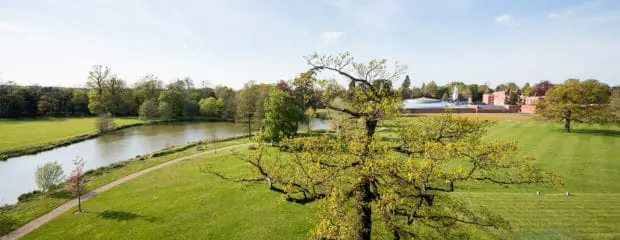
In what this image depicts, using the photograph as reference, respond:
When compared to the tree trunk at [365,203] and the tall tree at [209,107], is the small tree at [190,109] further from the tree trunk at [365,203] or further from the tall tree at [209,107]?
the tree trunk at [365,203]

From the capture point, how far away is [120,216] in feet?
50.0

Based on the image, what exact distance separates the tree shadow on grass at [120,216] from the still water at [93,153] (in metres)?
9.23

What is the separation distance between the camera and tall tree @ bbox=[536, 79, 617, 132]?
1377 inches

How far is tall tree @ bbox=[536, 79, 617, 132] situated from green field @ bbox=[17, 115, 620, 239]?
57.2 ft

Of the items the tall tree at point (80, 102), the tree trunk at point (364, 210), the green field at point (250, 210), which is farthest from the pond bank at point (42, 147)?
the tree trunk at point (364, 210)

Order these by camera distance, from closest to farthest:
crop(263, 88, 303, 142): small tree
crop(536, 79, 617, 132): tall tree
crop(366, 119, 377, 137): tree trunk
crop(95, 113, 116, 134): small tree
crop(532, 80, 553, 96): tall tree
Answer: crop(366, 119, 377, 137): tree trunk < crop(263, 88, 303, 142): small tree < crop(536, 79, 617, 132): tall tree < crop(95, 113, 116, 134): small tree < crop(532, 80, 553, 96): tall tree

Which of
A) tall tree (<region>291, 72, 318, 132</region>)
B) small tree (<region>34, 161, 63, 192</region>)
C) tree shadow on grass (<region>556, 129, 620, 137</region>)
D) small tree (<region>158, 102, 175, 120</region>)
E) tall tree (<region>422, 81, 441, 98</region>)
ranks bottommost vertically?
small tree (<region>34, 161, 63, 192</region>)

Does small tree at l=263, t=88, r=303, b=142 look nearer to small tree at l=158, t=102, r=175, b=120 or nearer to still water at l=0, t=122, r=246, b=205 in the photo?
still water at l=0, t=122, r=246, b=205

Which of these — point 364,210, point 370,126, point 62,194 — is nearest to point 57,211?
→ point 62,194

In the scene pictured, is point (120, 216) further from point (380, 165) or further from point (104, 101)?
point (104, 101)

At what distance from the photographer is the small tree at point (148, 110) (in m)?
61.5

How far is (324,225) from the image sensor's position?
640 cm

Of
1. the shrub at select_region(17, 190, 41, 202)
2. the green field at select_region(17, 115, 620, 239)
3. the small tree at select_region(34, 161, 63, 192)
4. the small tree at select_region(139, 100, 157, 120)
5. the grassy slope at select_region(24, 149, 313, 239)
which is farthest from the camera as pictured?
the small tree at select_region(139, 100, 157, 120)

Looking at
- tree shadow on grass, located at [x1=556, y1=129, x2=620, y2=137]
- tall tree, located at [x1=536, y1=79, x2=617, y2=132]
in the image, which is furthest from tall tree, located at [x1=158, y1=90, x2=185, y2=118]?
tree shadow on grass, located at [x1=556, y1=129, x2=620, y2=137]
